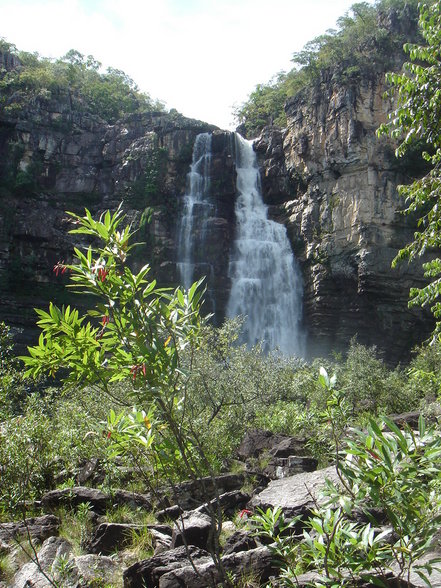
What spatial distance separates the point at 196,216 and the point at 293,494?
2942 centimetres

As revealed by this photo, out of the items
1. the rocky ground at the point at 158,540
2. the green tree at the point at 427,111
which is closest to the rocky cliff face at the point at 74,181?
the rocky ground at the point at 158,540

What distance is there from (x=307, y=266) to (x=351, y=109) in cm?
1067

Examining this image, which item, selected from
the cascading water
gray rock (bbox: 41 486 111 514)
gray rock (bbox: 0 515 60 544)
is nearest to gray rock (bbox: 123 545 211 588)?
gray rock (bbox: 0 515 60 544)

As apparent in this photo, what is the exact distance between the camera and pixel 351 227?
32.7 m

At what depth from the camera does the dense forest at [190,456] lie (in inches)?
95.3

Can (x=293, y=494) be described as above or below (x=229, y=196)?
below

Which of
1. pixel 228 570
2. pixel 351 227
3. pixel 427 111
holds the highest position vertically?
pixel 351 227

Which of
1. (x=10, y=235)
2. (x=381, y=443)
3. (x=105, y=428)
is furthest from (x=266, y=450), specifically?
(x=10, y=235)

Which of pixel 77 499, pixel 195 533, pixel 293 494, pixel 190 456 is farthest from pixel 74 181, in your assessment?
pixel 190 456

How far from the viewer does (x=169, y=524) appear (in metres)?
6.66

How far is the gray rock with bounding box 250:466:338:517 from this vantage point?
252 inches

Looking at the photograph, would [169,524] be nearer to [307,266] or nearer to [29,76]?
[307,266]

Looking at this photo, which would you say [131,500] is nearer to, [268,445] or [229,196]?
[268,445]

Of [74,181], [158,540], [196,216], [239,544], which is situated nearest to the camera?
[239,544]
